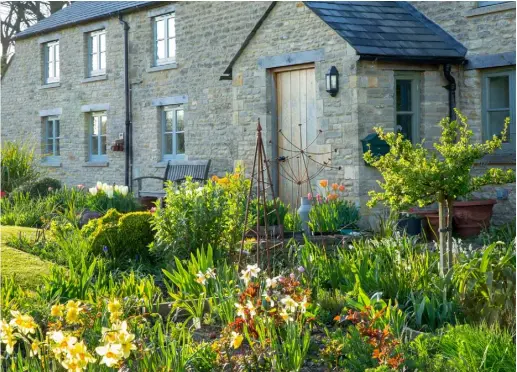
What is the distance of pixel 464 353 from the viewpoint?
4.75m

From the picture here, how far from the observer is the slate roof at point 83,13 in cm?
1883

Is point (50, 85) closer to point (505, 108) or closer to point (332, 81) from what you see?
point (332, 81)

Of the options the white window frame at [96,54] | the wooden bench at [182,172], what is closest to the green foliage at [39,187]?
the wooden bench at [182,172]

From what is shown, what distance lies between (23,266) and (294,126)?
6.31 m

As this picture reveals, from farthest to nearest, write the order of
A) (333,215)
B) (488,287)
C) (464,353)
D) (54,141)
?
1. (54,141)
2. (333,215)
3. (488,287)
4. (464,353)

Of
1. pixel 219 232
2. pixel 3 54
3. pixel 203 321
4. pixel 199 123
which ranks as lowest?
pixel 203 321

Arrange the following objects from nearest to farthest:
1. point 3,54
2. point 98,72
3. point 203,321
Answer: point 203,321 < point 98,72 < point 3,54

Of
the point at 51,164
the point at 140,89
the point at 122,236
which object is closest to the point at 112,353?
the point at 122,236

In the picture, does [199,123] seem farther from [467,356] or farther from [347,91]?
[467,356]

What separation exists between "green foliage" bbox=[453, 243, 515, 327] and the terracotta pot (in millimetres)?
4941

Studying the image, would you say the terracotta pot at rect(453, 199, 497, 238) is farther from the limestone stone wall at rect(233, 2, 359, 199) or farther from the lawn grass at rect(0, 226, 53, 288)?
the lawn grass at rect(0, 226, 53, 288)

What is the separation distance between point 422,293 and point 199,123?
35.9 ft

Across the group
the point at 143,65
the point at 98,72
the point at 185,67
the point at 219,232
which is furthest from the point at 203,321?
the point at 98,72

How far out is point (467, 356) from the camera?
473 cm
